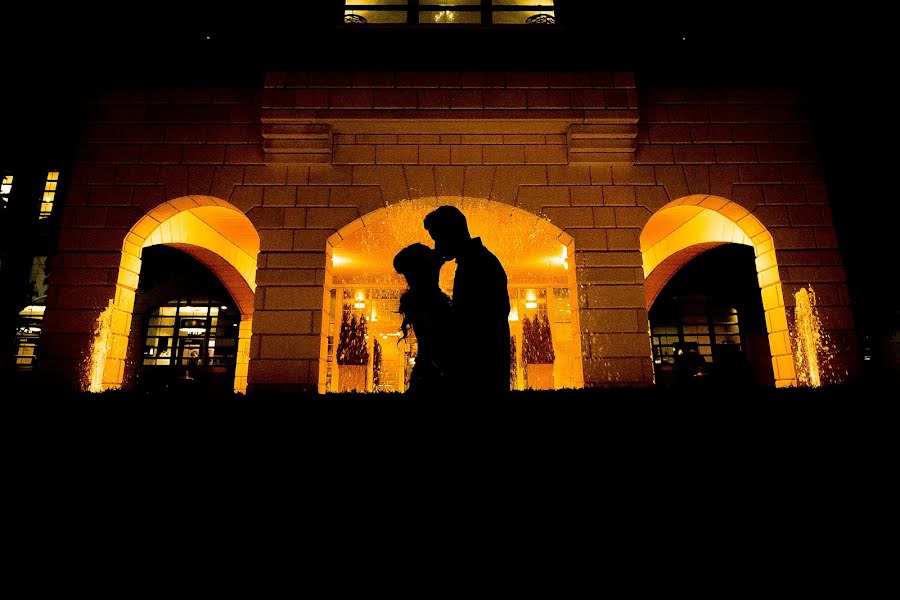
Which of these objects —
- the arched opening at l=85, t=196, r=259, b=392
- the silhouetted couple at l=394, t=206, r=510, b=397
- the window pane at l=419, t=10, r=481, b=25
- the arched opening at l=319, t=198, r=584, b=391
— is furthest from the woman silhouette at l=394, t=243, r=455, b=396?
the window pane at l=419, t=10, r=481, b=25

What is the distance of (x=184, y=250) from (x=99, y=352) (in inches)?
143

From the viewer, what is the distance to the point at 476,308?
10.4ft

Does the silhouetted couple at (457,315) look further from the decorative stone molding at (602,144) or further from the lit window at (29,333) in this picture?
the lit window at (29,333)

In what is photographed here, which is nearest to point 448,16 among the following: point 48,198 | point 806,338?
point 806,338

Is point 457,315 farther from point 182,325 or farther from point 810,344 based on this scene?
point 182,325

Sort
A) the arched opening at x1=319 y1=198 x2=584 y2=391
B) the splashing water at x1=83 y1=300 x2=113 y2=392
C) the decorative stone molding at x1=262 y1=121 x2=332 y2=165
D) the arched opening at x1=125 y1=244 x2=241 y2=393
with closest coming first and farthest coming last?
the splashing water at x1=83 y1=300 x2=113 y2=392 < the decorative stone molding at x1=262 y1=121 x2=332 y2=165 < the arched opening at x1=319 y1=198 x2=584 y2=391 < the arched opening at x1=125 y1=244 x2=241 y2=393

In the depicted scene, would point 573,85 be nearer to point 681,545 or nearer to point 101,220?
point 681,545

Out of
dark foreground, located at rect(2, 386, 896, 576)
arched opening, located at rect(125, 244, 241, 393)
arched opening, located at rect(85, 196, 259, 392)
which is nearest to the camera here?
dark foreground, located at rect(2, 386, 896, 576)

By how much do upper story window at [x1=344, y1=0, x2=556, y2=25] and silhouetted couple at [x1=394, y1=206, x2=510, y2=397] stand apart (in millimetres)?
5840

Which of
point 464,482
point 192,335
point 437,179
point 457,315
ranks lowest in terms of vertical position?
point 464,482

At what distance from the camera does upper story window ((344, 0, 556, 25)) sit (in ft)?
24.8

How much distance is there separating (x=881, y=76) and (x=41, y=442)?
1044cm

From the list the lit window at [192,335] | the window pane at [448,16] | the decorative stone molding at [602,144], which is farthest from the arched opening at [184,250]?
the decorative stone molding at [602,144]

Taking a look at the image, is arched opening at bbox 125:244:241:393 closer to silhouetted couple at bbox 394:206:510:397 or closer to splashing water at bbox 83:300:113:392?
splashing water at bbox 83:300:113:392
